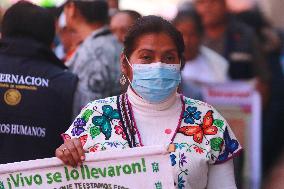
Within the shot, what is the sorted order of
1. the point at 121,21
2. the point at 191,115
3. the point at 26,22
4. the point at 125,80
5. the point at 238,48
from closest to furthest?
the point at 191,115 < the point at 125,80 < the point at 26,22 < the point at 121,21 < the point at 238,48

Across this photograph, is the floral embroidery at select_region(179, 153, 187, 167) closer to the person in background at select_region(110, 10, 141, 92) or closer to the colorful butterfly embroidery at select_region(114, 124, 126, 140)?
the colorful butterfly embroidery at select_region(114, 124, 126, 140)

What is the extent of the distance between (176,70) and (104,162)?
64 centimetres

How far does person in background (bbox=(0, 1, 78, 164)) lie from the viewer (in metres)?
5.37

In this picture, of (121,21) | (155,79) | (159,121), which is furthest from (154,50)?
(121,21)

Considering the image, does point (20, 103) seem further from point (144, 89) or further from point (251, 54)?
point (251, 54)

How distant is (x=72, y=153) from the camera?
13.6 feet

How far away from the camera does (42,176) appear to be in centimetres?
424

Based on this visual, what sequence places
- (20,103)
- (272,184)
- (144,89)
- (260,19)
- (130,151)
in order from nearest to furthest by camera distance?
1. (272,184)
2. (130,151)
3. (144,89)
4. (20,103)
5. (260,19)

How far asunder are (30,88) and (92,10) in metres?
1.89

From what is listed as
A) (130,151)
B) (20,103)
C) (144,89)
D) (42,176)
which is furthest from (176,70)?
(20,103)

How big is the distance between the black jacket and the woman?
1.08 metres

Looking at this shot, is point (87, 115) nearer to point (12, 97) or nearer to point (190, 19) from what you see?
point (12, 97)

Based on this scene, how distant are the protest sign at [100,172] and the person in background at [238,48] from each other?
4371mm

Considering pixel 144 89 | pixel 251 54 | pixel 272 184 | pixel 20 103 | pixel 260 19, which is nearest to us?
pixel 272 184
